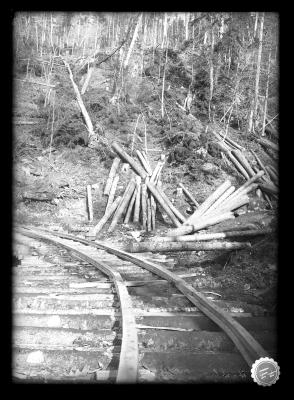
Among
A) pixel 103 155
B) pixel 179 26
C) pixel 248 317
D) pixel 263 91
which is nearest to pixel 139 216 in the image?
pixel 103 155

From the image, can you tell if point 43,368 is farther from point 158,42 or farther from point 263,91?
point 158,42

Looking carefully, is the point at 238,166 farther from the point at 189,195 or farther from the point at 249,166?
the point at 189,195

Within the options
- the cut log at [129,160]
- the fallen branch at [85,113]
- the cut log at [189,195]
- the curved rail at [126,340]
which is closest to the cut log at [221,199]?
the cut log at [189,195]

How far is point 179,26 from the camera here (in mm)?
29359

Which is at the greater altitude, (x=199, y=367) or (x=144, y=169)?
(x=144, y=169)

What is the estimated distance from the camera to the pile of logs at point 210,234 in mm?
8047

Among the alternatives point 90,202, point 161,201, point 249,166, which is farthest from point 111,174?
point 249,166

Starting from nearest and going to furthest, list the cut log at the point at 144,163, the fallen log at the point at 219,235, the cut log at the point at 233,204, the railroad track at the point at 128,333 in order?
the railroad track at the point at 128,333 < the fallen log at the point at 219,235 < the cut log at the point at 233,204 < the cut log at the point at 144,163

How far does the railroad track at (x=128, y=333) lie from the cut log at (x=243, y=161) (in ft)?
34.4

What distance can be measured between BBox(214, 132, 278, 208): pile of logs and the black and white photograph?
0.08m

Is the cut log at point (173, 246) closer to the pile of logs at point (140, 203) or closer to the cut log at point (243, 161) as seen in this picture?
the pile of logs at point (140, 203)

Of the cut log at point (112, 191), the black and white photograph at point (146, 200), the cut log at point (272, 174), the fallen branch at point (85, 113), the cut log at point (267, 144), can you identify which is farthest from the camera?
the fallen branch at point (85, 113)

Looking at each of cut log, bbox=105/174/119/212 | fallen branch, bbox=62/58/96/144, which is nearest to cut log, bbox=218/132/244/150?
cut log, bbox=105/174/119/212
